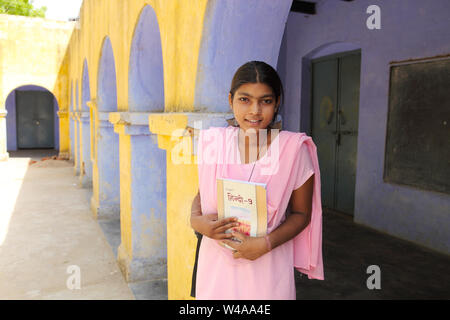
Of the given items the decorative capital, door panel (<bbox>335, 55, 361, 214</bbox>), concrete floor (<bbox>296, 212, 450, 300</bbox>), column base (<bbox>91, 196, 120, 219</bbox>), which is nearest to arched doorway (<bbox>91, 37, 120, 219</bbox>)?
column base (<bbox>91, 196, 120, 219</bbox>)

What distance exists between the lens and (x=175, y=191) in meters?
2.93

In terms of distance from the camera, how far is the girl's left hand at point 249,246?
1.55 metres

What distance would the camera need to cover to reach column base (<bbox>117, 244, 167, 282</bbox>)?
4462 millimetres

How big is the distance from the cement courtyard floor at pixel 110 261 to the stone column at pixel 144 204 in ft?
0.69

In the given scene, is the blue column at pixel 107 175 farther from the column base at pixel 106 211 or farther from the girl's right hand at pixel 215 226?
the girl's right hand at pixel 215 226

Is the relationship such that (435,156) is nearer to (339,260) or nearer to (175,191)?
(339,260)

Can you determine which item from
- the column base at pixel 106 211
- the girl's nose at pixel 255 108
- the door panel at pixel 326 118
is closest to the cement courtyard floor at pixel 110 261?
the column base at pixel 106 211

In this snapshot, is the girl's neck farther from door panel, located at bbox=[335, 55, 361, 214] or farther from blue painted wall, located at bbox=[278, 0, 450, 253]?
door panel, located at bbox=[335, 55, 361, 214]

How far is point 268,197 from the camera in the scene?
158 cm

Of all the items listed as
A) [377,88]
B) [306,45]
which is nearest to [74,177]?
[306,45]

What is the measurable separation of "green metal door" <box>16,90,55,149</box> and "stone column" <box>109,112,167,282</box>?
58.9 ft

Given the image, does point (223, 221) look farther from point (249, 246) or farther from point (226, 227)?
point (249, 246)

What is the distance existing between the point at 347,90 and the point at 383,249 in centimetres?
298

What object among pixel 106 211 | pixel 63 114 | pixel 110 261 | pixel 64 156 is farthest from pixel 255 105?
pixel 63 114
